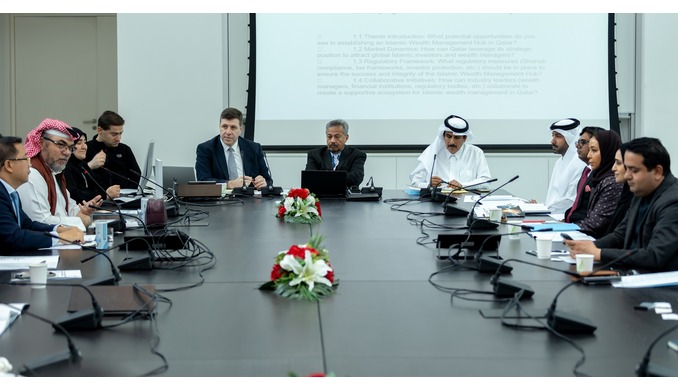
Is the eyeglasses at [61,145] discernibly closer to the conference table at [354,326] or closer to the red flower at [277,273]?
the conference table at [354,326]

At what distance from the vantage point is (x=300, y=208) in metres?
4.47

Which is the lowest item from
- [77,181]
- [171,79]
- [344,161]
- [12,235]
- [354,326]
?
[354,326]

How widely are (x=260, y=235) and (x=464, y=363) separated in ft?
7.07

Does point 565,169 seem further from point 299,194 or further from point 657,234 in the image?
point 657,234

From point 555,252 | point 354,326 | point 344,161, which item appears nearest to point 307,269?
point 354,326

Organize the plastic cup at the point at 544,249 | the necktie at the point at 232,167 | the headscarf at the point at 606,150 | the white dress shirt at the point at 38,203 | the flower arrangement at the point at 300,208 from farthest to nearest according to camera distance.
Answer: the necktie at the point at 232,167, the flower arrangement at the point at 300,208, the headscarf at the point at 606,150, the white dress shirt at the point at 38,203, the plastic cup at the point at 544,249

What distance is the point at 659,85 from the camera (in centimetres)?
753

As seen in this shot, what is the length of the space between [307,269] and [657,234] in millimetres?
1366

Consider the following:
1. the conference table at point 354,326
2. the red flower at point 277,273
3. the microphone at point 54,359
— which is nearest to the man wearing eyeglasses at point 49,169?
the conference table at point 354,326

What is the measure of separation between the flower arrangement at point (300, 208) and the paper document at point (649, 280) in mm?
2024

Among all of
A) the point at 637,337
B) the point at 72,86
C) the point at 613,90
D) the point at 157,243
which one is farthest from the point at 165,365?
the point at 72,86

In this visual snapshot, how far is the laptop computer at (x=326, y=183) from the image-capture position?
19.1 feet

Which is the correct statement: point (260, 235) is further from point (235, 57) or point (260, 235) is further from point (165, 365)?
point (235, 57)

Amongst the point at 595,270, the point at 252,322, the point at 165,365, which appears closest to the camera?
the point at 165,365
